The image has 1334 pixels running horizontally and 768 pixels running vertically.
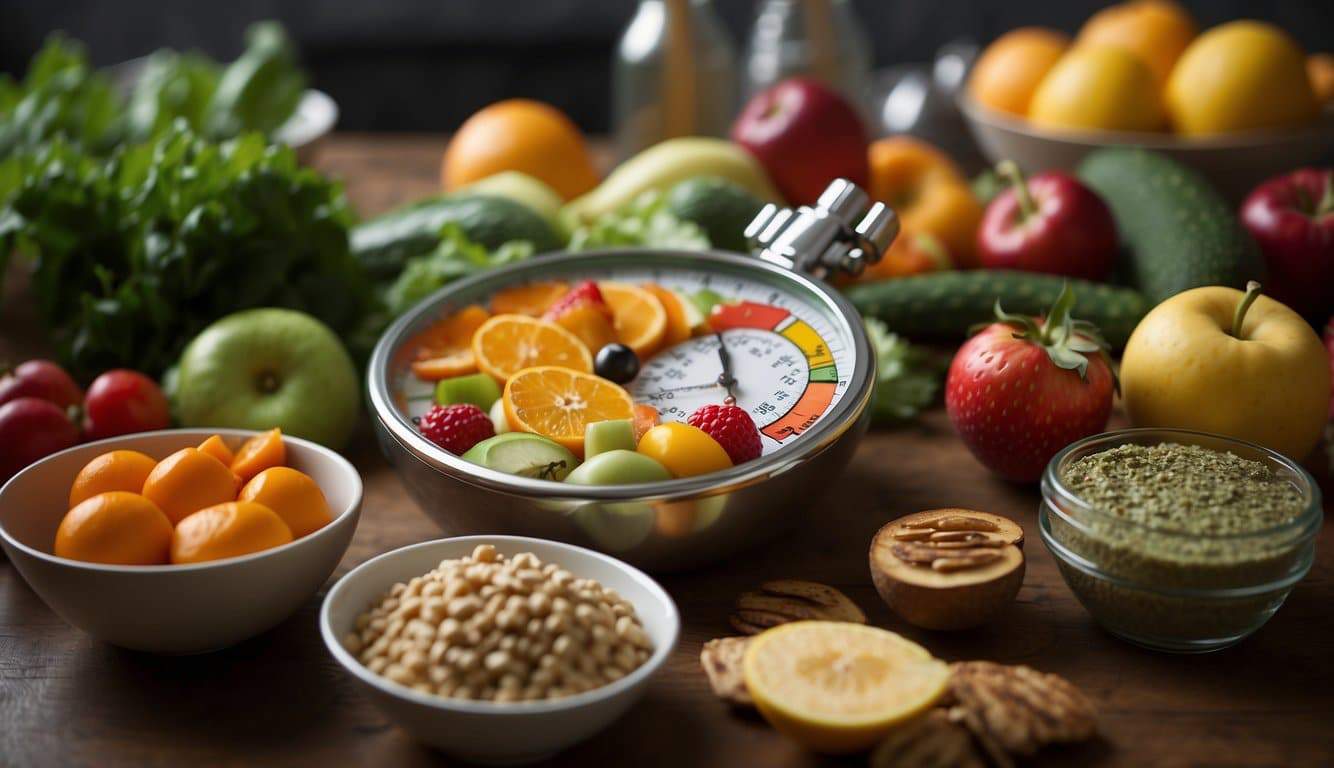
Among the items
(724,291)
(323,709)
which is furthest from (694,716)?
(724,291)

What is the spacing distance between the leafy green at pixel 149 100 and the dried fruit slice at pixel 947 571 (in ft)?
4.61

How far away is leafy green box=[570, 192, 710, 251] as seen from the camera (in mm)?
1740

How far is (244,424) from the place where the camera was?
57.3 inches

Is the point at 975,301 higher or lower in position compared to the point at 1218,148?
lower

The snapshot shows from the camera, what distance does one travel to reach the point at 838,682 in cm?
93

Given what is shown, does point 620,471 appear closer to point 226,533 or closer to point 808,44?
point 226,533

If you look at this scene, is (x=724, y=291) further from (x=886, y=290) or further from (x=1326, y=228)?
(x=1326, y=228)

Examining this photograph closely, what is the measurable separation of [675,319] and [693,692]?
49cm

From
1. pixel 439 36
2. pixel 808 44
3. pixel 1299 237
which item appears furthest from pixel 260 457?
pixel 439 36

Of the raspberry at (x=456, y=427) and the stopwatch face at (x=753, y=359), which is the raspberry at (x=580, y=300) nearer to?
the stopwatch face at (x=753, y=359)

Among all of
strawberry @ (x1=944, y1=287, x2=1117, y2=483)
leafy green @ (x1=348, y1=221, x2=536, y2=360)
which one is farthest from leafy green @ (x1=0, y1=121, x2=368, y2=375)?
strawberry @ (x1=944, y1=287, x2=1117, y2=483)

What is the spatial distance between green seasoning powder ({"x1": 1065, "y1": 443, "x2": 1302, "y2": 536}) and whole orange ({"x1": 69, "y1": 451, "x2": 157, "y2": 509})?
2.72ft

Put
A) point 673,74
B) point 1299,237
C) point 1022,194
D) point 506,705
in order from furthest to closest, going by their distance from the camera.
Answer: point 673,74 < point 1022,194 < point 1299,237 < point 506,705

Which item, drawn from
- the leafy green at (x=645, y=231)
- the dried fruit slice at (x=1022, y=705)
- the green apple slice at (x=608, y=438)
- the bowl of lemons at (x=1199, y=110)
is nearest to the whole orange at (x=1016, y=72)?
the bowl of lemons at (x=1199, y=110)
